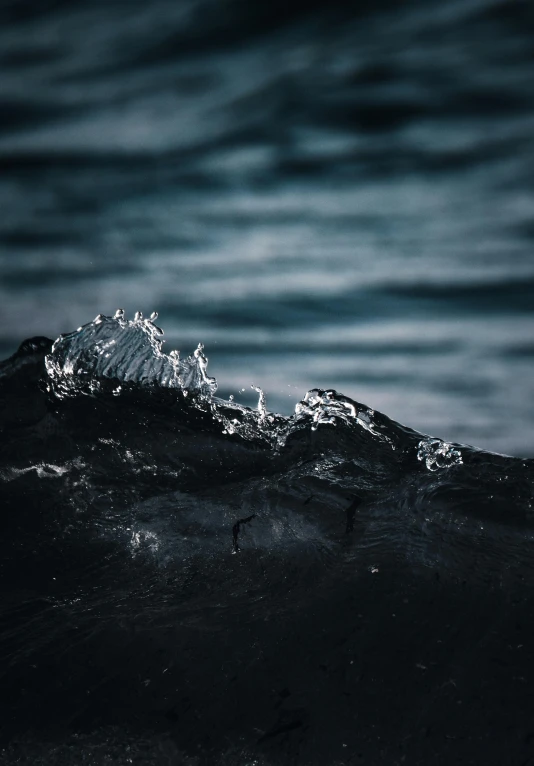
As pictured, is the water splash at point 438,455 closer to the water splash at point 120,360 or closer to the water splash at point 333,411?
the water splash at point 333,411

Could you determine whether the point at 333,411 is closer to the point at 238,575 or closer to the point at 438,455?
the point at 438,455

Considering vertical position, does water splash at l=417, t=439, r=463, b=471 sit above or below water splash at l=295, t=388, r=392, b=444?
below

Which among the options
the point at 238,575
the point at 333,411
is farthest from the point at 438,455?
the point at 238,575

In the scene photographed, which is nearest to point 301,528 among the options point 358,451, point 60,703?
point 358,451

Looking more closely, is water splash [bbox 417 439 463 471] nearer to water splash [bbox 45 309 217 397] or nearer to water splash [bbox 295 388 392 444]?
water splash [bbox 295 388 392 444]

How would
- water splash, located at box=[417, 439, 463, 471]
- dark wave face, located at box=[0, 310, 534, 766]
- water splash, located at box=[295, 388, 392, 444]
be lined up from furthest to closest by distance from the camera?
water splash, located at box=[295, 388, 392, 444]
water splash, located at box=[417, 439, 463, 471]
dark wave face, located at box=[0, 310, 534, 766]

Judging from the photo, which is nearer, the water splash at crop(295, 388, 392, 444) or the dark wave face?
the dark wave face

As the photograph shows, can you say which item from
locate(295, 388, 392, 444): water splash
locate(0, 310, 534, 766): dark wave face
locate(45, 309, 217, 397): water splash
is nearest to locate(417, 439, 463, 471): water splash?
locate(0, 310, 534, 766): dark wave face

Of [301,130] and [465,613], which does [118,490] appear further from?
[301,130]
